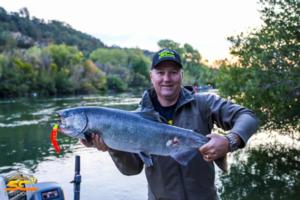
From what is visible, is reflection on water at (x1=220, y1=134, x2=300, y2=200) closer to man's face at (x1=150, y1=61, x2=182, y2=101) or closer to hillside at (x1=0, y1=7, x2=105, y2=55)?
man's face at (x1=150, y1=61, x2=182, y2=101)

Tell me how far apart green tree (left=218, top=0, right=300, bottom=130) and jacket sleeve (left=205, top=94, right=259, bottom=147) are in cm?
857

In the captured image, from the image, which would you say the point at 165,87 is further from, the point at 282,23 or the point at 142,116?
the point at 282,23

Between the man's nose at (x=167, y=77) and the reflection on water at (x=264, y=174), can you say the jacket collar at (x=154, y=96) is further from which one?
the reflection on water at (x=264, y=174)

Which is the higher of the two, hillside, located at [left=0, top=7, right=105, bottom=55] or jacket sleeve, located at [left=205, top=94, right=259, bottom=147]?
hillside, located at [left=0, top=7, right=105, bottom=55]

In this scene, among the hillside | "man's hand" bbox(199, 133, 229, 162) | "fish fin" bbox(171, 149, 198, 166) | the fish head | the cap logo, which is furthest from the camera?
the hillside

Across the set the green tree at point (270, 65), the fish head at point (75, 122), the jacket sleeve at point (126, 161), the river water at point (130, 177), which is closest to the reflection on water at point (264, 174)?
the river water at point (130, 177)

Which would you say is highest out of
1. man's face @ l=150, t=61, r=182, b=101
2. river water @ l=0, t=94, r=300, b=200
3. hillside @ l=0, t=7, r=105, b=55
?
hillside @ l=0, t=7, r=105, b=55

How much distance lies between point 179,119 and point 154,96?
0.32 meters

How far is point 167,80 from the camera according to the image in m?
2.96

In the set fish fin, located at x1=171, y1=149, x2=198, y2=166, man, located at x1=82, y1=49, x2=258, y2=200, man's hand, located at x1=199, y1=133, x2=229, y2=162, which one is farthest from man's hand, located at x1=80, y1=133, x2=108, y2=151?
man's hand, located at x1=199, y1=133, x2=229, y2=162

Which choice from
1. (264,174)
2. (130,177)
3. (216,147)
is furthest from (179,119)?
(264,174)

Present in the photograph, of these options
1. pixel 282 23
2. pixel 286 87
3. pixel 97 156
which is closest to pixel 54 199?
pixel 286 87

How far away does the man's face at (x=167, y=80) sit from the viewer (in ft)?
9.63

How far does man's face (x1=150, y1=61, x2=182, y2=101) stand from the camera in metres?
2.94
